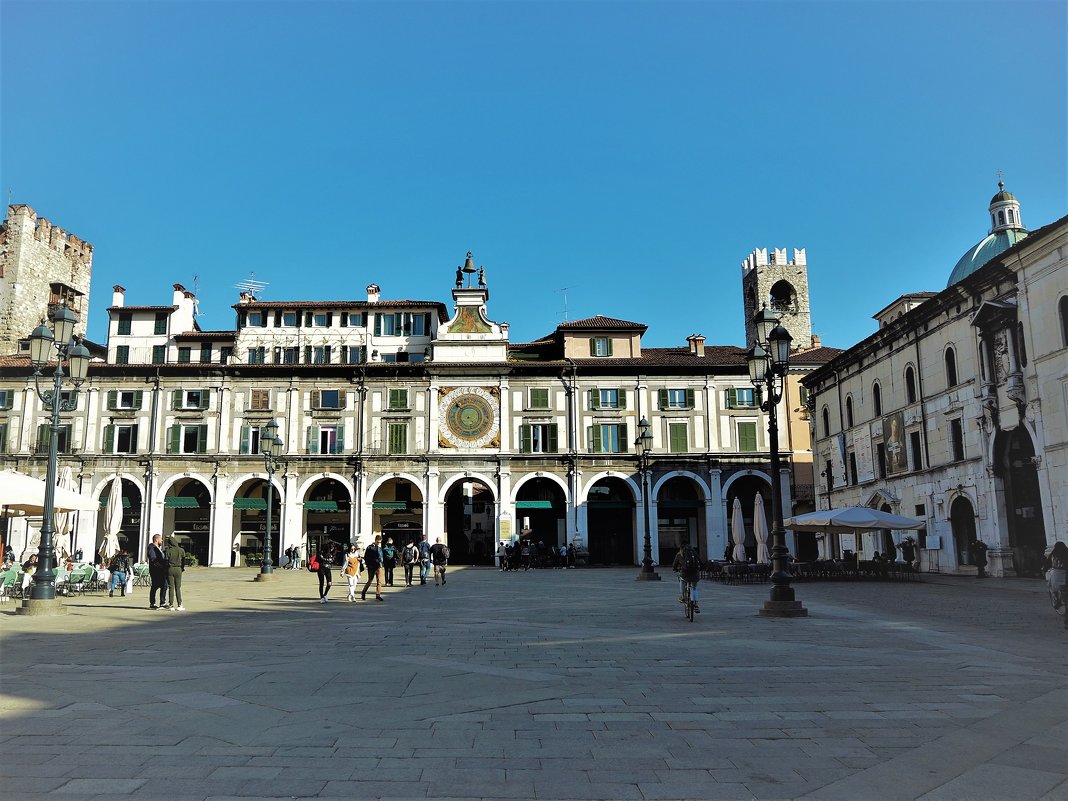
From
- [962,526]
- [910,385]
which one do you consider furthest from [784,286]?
[962,526]

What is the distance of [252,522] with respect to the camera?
51531mm

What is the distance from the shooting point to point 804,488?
5369cm

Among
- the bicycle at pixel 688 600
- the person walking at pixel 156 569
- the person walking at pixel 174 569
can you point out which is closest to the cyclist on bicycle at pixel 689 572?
the bicycle at pixel 688 600

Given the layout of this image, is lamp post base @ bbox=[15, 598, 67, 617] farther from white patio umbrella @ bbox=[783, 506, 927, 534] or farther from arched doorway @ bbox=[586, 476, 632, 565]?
arched doorway @ bbox=[586, 476, 632, 565]

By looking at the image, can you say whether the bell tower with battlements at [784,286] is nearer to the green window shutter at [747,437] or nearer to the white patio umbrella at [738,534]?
the green window shutter at [747,437]

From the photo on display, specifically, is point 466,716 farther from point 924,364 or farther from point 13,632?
point 924,364

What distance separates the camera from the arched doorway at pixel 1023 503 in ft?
95.6

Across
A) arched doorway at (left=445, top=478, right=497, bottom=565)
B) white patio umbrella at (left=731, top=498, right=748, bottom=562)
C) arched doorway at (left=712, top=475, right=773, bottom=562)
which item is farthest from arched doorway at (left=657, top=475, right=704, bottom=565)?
white patio umbrella at (left=731, top=498, right=748, bottom=562)

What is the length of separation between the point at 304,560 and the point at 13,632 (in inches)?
1410

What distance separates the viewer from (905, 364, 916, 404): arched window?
36.5 meters

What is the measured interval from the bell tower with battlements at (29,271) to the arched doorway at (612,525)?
41.3m

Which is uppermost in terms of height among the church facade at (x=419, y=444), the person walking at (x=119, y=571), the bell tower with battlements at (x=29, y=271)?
the bell tower with battlements at (x=29, y=271)

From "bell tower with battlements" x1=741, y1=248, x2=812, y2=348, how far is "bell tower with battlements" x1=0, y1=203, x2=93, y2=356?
2298 inches

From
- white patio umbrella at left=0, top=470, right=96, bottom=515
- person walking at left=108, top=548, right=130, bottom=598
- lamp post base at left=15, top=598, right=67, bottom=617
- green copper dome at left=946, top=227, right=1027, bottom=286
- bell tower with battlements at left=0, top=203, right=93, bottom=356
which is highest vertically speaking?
bell tower with battlements at left=0, top=203, right=93, bottom=356
